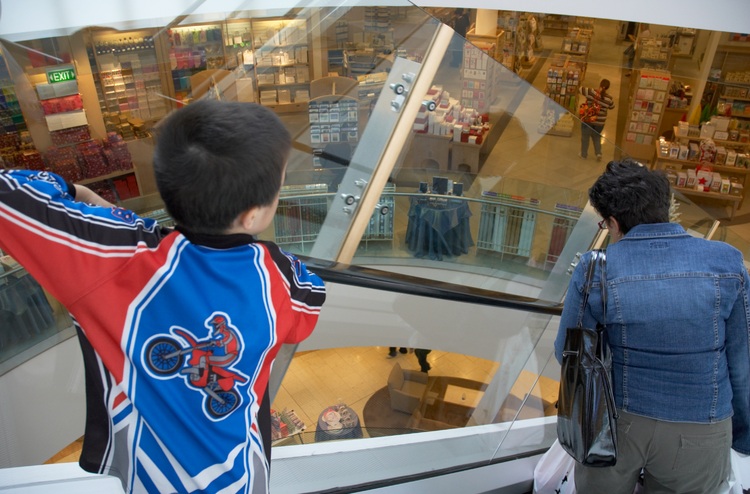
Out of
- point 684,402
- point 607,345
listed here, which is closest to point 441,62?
point 607,345

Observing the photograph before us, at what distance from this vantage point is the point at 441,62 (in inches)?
96.9

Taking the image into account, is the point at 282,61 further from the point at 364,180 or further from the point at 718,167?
the point at 718,167

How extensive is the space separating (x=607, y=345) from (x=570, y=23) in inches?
462

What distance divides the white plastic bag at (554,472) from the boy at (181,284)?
1.51 m

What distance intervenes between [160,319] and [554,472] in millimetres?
1762

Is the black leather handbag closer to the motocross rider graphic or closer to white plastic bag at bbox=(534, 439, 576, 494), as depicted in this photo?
white plastic bag at bbox=(534, 439, 576, 494)

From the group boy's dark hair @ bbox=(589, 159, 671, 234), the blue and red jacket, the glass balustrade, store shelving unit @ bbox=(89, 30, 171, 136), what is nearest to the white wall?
the glass balustrade

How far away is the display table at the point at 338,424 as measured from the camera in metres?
2.23

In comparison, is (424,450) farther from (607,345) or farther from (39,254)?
(39,254)

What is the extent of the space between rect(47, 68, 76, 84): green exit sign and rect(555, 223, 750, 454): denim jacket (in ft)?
7.25

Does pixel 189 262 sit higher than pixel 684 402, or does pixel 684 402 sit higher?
pixel 189 262

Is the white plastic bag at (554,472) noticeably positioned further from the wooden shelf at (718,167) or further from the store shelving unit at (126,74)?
the wooden shelf at (718,167)

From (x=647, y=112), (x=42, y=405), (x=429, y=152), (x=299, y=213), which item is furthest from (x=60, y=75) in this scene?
(x=647, y=112)

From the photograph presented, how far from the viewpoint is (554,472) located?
216cm
